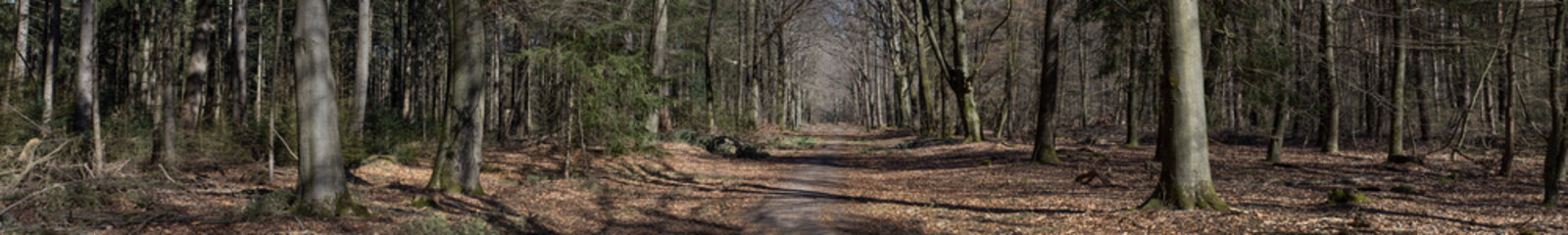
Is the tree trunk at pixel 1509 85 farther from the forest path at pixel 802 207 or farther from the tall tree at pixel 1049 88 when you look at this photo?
the forest path at pixel 802 207

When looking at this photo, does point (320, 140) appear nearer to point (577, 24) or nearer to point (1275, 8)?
point (577, 24)

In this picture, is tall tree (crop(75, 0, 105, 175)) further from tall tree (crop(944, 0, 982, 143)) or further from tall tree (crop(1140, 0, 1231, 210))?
tall tree (crop(944, 0, 982, 143))

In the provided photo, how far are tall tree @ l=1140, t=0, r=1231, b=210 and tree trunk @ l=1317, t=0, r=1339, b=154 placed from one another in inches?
267

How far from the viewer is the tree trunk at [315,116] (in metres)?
6.84

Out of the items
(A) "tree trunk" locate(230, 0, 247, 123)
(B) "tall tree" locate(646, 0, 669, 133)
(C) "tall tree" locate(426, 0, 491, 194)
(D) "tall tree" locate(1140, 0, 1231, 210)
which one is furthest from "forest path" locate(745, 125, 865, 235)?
(A) "tree trunk" locate(230, 0, 247, 123)

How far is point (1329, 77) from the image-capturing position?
1402 centimetres

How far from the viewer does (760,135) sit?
26.0m

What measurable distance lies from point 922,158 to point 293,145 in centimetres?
1196

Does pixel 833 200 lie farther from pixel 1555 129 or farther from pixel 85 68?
pixel 85 68

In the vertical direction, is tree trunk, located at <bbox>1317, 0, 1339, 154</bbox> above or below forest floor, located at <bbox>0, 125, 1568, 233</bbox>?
above

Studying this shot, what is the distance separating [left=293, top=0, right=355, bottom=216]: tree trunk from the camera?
22.5 ft

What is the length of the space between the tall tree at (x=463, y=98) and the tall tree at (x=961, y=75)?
40.2 feet

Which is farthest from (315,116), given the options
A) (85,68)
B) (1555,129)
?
(1555,129)

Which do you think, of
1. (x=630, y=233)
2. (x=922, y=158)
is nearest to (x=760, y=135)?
(x=922, y=158)
